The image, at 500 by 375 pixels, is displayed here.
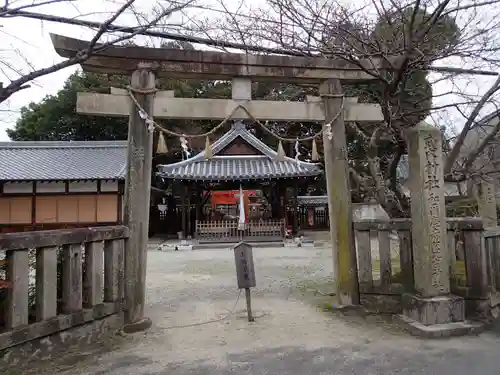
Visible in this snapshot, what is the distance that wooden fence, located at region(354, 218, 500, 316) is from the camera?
16.8ft

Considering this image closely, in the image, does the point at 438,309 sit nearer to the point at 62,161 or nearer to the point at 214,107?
the point at 214,107

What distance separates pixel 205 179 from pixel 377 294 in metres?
15.1

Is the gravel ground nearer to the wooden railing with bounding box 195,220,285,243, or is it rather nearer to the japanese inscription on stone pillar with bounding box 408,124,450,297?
the japanese inscription on stone pillar with bounding box 408,124,450,297

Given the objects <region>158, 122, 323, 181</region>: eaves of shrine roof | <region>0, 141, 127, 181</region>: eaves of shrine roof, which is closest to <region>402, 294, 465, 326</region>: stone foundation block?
<region>158, 122, 323, 181</region>: eaves of shrine roof

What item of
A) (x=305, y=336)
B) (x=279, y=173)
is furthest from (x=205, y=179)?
(x=305, y=336)

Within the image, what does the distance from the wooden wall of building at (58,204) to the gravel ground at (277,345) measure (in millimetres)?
14048

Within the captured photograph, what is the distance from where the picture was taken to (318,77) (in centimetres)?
599

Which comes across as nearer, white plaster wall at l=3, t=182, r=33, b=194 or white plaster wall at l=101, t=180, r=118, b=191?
white plaster wall at l=3, t=182, r=33, b=194

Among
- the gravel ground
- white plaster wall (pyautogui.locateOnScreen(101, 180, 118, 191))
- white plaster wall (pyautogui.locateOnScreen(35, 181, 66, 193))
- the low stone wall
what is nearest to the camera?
the low stone wall

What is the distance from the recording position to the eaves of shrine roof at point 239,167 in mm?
20153

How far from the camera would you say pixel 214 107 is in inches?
226

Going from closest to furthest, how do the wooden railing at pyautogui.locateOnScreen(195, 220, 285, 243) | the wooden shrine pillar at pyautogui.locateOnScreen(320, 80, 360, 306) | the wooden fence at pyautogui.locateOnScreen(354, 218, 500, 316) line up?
1. the wooden fence at pyautogui.locateOnScreen(354, 218, 500, 316)
2. the wooden shrine pillar at pyautogui.locateOnScreen(320, 80, 360, 306)
3. the wooden railing at pyautogui.locateOnScreen(195, 220, 285, 243)

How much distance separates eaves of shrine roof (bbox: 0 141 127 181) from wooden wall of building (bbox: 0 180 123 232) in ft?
1.90

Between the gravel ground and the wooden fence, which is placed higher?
the wooden fence
